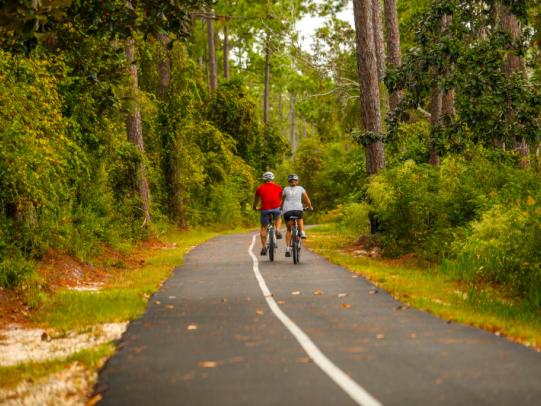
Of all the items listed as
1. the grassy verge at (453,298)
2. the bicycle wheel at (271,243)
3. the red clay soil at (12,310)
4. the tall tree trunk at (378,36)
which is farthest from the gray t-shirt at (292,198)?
the tall tree trunk at (378,36)

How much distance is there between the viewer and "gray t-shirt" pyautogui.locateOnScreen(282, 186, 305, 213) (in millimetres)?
20172

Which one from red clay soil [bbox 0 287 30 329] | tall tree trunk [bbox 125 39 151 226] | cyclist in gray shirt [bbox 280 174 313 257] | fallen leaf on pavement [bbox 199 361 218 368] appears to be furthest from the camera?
tall tree trunk [bbox 125 39 151 226]

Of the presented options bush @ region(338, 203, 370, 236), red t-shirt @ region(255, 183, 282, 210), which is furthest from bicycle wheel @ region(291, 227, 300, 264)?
bush @ region(338, 203, 370, 236)

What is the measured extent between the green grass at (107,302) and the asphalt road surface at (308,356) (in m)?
0.46

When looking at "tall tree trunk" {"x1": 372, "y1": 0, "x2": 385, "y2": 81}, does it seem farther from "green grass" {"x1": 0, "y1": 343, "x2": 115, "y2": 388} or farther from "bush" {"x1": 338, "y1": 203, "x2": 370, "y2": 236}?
"green grass" {"x1": 0, "y1": 343, "x2": 115, "y2": 388}

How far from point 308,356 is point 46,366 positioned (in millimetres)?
2808

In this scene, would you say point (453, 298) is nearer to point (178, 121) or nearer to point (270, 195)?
point (270, 195)

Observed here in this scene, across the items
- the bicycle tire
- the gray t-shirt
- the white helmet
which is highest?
the white helmet

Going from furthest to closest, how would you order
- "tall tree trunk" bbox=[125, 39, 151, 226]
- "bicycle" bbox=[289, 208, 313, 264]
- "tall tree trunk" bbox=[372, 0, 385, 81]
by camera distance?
1. "tall tree trunk" bbox=[372, 0, 385, 81]
2. "tall tree trunk" bbox=[125, 39, 151, 226]
3. "bicycle" bbox=[289, 208, 313, 264]

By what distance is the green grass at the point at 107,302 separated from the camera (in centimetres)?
1238

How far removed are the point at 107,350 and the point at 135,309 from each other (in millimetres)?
3461

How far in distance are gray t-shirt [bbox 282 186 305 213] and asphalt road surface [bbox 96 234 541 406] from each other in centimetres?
563

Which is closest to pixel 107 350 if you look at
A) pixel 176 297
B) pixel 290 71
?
pixel 176 297

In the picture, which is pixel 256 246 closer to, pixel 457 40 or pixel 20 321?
pixel 457 40
